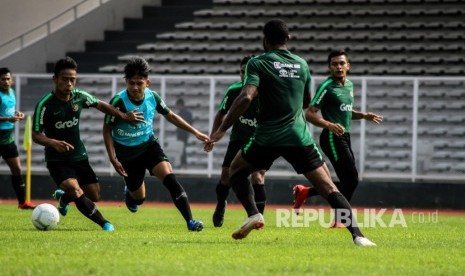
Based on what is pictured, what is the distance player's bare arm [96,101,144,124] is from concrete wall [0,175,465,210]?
1027 centimetres

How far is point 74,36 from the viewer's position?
31.4 m

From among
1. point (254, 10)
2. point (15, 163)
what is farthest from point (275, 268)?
point (254, 10)

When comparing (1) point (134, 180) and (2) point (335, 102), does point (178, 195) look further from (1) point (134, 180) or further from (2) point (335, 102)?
(2) point (335, 102)

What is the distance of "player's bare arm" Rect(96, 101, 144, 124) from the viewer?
13.9m

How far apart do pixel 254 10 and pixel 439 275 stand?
22495 mm

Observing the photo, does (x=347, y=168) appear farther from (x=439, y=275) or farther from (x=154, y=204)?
(x=154, y=204)

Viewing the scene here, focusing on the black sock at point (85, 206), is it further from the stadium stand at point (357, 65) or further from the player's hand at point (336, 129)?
the stadium stand at point (357, 65)

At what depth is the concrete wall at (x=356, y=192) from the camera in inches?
933

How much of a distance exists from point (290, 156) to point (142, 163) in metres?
3.27

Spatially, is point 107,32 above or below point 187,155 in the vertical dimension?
above

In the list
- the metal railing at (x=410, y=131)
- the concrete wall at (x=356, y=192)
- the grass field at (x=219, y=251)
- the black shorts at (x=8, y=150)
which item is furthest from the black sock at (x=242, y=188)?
the metal railing at (x=410, y=131)

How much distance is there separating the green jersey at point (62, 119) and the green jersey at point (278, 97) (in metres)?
3.30

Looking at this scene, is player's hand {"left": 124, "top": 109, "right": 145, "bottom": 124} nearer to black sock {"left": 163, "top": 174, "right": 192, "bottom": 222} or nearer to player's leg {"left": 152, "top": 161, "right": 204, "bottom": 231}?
player's leg {"left": 152, "top": 161, "right": 204, "bottom": 231}

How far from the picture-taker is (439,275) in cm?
929
